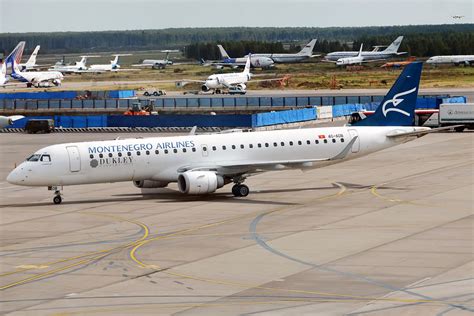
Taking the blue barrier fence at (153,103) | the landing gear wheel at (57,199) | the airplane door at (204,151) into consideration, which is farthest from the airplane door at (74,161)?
the blue barrier fence at (153,103)

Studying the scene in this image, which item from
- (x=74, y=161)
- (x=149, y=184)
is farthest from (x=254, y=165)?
(x=74, y=161)

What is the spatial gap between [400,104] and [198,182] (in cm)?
1496

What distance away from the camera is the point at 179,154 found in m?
56.5

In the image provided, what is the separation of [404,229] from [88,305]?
17829 mm

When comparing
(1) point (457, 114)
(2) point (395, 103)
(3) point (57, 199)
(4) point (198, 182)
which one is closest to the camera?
(4) point (198, 182)

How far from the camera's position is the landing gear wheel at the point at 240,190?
56.7 metres

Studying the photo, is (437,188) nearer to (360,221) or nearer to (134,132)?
(360,221)

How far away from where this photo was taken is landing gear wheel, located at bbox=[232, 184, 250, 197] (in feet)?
186

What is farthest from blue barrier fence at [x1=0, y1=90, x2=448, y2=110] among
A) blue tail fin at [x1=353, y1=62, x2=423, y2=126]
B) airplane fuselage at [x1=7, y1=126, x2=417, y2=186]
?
airplane fuselage at [x1=7, y1=126, x2=417, y2=186]

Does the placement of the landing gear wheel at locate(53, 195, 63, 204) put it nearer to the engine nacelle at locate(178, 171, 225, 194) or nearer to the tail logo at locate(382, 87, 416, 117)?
the engine nacelle at locate(178, 171, 225, 194)

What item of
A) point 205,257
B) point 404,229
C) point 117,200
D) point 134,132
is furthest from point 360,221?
point 134,132

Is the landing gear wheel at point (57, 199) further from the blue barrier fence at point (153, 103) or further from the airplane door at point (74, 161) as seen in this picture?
the blue barrier fence at point (153, 103)

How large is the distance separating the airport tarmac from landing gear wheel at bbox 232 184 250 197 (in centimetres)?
53

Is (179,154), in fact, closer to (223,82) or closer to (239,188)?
(239,188)
